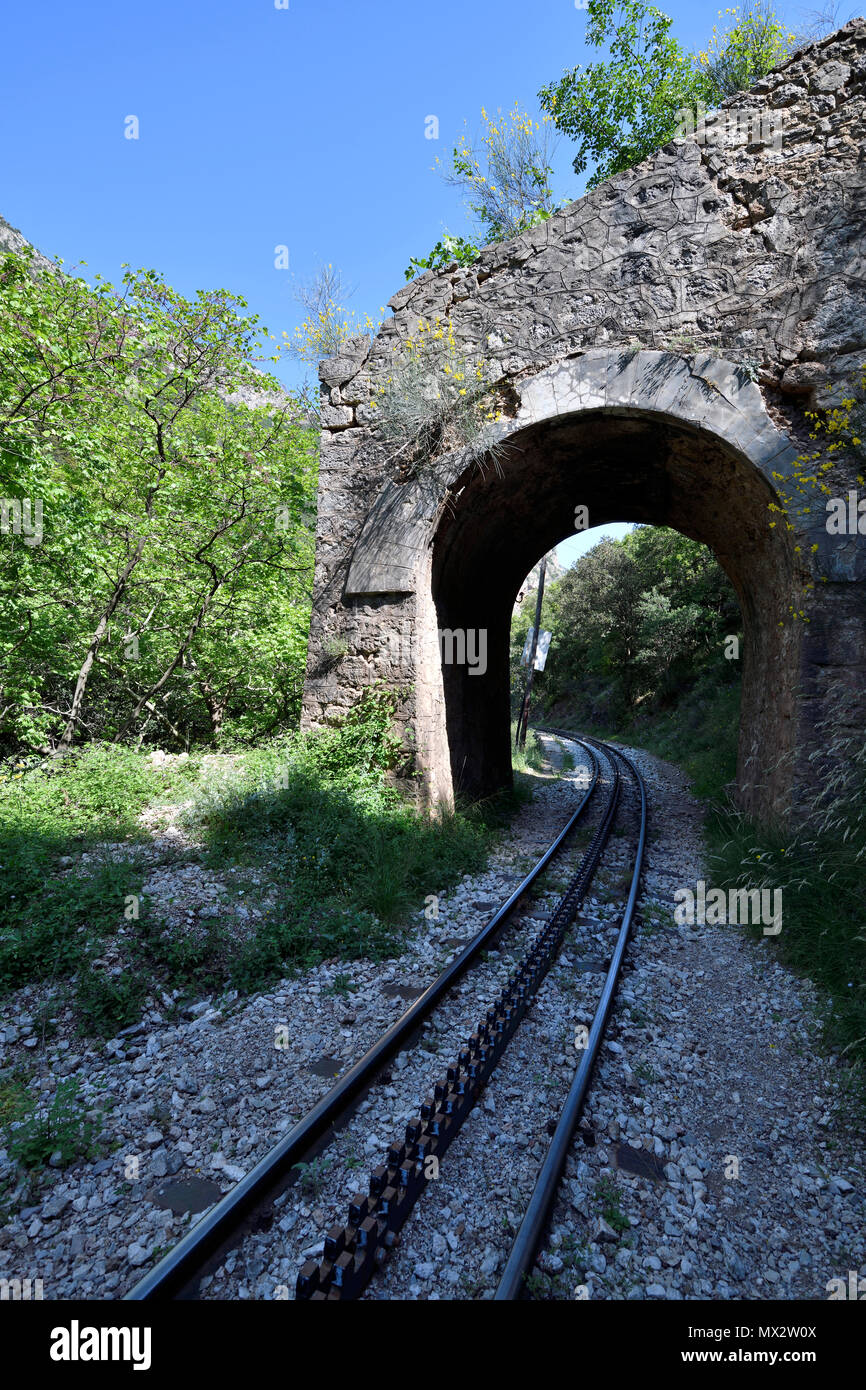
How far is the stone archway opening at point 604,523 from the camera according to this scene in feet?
22.7

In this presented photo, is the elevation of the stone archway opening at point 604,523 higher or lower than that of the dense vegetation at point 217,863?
higher

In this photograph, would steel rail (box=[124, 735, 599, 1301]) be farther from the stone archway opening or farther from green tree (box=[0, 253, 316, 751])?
green tree (box=[0, 253, 316, 751])

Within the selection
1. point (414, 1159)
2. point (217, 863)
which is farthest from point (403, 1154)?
point (217, 863)

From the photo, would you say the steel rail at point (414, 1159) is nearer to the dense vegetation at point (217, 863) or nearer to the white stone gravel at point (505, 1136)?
the white stone gravel at point (505, 1136)

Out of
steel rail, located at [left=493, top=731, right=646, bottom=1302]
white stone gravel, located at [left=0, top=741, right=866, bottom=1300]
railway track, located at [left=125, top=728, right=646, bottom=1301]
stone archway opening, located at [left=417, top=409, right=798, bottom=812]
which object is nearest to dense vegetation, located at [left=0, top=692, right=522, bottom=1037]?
white stone gravel, located at [left=0, top=741, right=866, bottom=1300]

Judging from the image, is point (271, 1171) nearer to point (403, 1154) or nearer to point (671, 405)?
point (403, 1154)

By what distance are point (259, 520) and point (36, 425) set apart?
3.93 metres

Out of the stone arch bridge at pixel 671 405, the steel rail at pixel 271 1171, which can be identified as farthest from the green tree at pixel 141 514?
the steel rail at pixel 271 1171

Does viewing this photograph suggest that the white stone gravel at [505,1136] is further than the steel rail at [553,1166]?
Yes

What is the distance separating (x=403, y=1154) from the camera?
8.47ft

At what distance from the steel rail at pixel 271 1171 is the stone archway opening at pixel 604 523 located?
4.23m

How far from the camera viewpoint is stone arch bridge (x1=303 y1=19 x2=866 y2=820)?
20.1 ft
